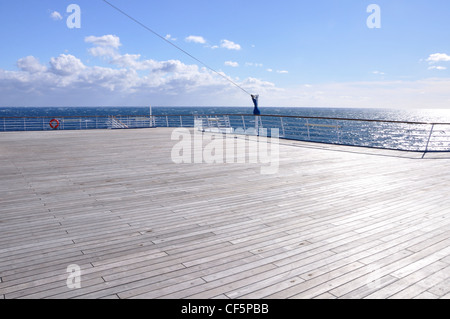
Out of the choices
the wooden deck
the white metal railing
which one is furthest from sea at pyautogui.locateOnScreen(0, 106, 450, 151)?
the wooden deck

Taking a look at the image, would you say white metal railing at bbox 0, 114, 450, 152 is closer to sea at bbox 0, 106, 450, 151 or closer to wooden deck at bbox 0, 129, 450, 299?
sea at bbox 0, 106, 450, 151

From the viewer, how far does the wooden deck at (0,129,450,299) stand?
204 cm

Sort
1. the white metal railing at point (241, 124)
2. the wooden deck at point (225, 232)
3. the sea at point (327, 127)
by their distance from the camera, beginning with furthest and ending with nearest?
the sea at point (327, 127)
the white metal railing at point (241, 124)
the wooden deck at point (225, 232)

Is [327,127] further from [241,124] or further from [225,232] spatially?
[225,232]

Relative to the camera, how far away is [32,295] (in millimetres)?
1910

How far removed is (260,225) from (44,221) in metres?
1.92

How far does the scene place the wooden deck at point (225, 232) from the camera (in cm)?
204

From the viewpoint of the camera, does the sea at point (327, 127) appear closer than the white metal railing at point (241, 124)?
No

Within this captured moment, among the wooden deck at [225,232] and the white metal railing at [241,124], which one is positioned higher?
the white metal railing at [241,124]

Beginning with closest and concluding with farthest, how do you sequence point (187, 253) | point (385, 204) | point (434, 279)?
point (434, 279), point (187, 253), point (385, 204)

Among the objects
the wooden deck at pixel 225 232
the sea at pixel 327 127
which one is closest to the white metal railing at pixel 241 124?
the sea at pixel 327 127

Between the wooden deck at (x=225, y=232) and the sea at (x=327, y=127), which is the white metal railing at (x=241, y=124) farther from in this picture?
the wooden deck at (x=225, y=232)
